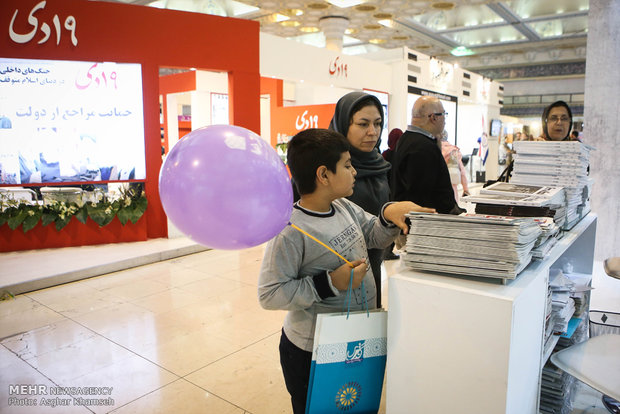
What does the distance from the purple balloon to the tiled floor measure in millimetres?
1475

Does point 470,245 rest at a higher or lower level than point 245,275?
higher

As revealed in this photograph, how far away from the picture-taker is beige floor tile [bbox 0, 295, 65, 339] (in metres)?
3.13

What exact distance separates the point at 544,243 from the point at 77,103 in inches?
220

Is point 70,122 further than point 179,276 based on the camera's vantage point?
Yes

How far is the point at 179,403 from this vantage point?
7.30ft

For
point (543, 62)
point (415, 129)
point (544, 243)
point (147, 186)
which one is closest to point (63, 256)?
point (147, 186)

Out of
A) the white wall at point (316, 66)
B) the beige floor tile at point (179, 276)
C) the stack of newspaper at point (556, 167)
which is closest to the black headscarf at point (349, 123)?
the stack of newspaper at point (556, 167)

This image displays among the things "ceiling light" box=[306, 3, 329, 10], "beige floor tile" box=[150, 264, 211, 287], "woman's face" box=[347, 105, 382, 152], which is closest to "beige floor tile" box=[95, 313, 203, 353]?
"beige floor tile" box=[150, 264, 211, 287]

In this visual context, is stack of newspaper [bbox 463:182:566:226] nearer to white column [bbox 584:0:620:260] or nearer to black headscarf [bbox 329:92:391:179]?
black headscarf [bbox 329:92:391:179]

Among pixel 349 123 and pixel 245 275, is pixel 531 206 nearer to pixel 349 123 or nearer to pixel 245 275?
pixel 349 123

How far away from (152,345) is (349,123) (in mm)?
2023

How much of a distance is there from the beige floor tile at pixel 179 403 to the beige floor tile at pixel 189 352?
19cm

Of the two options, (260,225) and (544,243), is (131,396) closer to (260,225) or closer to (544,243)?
(260,225)

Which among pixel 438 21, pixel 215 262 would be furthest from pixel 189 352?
pixel 438 21
